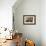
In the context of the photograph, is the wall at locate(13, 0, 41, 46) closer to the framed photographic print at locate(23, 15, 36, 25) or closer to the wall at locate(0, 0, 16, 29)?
the framed photographic print at locate(23, 15, 36, 25)

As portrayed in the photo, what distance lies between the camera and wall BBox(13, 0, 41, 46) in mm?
5625

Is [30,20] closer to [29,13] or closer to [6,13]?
[29,13]

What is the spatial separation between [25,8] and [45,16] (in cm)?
131

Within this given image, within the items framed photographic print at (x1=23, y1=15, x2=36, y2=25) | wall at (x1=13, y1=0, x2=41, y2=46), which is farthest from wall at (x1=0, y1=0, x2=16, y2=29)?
framed photographic print at (x1=23, y1=15, x2=36, y2=25)

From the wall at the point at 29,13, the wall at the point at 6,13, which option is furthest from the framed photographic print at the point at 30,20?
the wall at the point at 6,13

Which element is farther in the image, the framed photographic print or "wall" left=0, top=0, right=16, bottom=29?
the framed photographic print

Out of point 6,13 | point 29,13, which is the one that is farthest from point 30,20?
point 6,13

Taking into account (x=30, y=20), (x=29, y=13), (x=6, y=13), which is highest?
(x=29, y=13)

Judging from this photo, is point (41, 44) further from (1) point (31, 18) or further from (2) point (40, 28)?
(1) point (31, 18)

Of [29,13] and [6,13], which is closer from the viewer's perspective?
[6,13]

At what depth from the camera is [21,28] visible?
223 inches

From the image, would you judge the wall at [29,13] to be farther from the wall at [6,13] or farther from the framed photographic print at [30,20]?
the wall at [6,13]

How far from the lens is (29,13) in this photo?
18.5 ft

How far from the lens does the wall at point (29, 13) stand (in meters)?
5.62
